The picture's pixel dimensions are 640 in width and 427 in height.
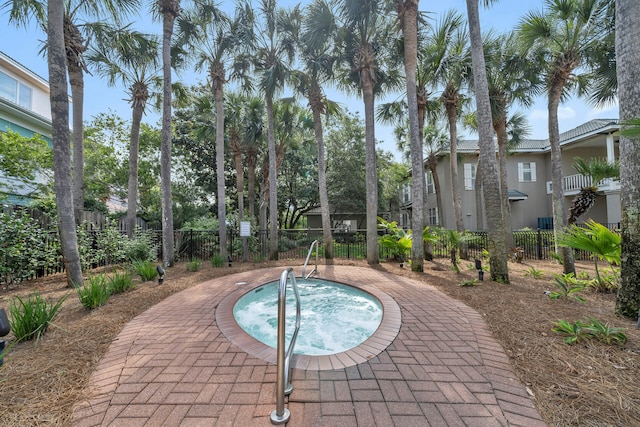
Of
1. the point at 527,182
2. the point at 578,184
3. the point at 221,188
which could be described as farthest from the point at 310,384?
the point at 527,182

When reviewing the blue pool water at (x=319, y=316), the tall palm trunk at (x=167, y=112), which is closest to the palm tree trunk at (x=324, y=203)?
the blue pool water at (x=319, y=316)

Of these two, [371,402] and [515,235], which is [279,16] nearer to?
[371,402]

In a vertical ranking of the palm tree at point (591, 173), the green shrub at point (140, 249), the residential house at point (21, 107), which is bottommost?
the green shrub at point (140, 249)

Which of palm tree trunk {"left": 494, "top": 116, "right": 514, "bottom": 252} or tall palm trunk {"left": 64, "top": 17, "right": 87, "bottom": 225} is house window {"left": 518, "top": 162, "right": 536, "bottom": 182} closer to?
palm tree trunk {"left": 494, "top": 116, "right": 514, "bottom": 252}

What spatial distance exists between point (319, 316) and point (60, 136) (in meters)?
7.01

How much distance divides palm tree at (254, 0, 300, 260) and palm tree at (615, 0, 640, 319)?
28.9 ft

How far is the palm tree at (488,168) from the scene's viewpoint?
5977 mm

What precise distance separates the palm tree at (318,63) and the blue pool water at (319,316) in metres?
4.12

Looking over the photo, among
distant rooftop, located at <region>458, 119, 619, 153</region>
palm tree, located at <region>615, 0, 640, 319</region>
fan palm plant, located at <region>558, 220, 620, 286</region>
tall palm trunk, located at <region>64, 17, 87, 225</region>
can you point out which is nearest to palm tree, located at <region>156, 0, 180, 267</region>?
tall palm trunk, located at <region>64, 17, 87, 225</region>

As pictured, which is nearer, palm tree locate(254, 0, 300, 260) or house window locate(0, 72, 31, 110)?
palm tree locate(254, 0, 300, 260)

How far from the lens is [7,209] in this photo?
621 cm

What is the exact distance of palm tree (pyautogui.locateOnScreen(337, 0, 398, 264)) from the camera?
877cm

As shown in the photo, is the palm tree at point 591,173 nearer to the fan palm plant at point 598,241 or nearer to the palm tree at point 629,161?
the fan palm plant at point 598,241

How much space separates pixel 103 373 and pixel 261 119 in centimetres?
1273
